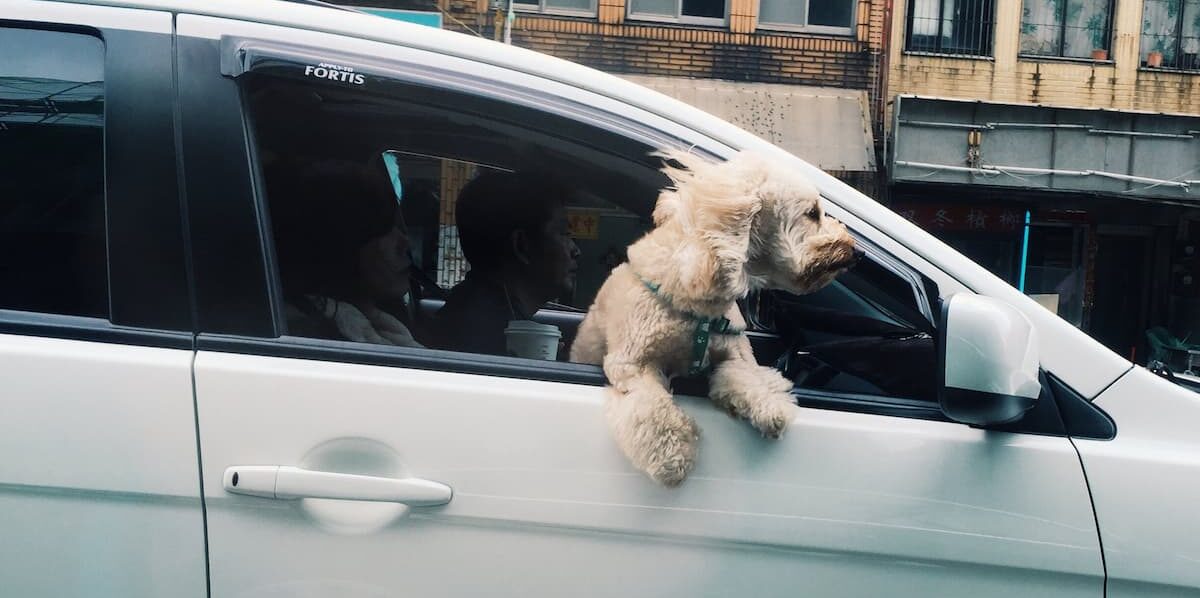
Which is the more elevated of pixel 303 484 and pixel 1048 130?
pixel 1048 130

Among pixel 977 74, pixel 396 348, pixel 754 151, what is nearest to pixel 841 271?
pixel 754 151

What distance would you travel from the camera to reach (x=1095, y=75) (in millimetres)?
13211

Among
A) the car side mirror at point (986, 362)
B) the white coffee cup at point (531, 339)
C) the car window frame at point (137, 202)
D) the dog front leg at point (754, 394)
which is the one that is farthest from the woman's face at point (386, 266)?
the car side mirror at point (986, 362)

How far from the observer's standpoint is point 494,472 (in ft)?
5.17

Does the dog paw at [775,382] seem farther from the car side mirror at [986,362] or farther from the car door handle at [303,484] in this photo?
the car door handle at [303,484]

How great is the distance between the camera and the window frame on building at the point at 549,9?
12492 millimetres

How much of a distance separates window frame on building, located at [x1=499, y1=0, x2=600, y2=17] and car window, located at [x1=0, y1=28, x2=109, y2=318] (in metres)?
11.3

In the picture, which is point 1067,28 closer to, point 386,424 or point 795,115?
point 795,115

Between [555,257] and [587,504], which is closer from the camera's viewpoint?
[587,504]

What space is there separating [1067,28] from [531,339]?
13.5m

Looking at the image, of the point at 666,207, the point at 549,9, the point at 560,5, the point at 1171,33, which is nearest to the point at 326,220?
the point at 666,207

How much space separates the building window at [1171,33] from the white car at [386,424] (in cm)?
1412

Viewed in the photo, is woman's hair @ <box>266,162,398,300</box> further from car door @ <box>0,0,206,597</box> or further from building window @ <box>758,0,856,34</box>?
building window @ <box>758,0,856,34</box>

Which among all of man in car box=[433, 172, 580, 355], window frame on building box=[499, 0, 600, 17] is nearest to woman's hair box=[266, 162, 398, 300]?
man in car box=[433, 172, 580, 355]
